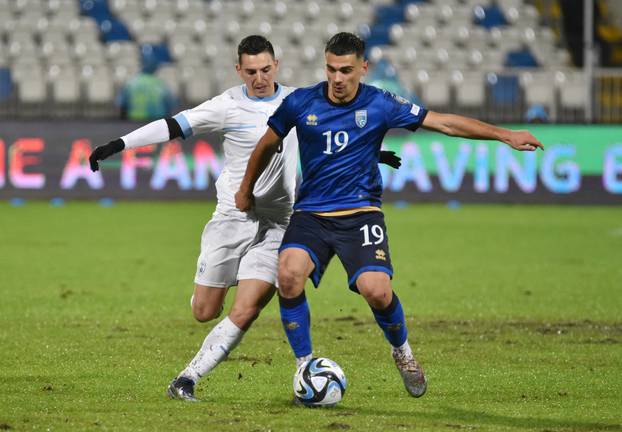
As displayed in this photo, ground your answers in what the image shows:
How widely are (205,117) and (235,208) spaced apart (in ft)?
2.02

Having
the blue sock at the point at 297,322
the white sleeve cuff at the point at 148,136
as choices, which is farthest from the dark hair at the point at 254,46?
the blue sock at the point at 297,322

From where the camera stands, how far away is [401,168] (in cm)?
2133

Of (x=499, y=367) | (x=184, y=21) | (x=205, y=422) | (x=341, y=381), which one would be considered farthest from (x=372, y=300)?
(x=184, y=21)

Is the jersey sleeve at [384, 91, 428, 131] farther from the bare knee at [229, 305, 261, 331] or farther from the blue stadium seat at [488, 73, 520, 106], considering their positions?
the blue stadium seat at [488, 73, 520, 106]

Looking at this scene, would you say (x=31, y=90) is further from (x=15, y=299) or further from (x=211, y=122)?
(x=211, y=122)

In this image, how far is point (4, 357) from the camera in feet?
27.9

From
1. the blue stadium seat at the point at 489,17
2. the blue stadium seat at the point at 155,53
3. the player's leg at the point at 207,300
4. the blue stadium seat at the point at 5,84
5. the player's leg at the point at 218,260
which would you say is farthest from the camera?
the blue stadium seat at the point at 489,17

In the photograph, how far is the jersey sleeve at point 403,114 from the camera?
23.0 feet

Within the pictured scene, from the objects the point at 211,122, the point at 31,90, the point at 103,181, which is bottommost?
the point at 103,181

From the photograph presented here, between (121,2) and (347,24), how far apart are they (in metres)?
4.82

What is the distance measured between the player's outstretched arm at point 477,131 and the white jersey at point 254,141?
99 centimetres

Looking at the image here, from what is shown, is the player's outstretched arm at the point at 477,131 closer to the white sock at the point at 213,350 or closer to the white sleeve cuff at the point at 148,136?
the white sleeve cuff at the point at 148,136

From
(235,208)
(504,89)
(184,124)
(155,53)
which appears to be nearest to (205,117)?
(184,124)

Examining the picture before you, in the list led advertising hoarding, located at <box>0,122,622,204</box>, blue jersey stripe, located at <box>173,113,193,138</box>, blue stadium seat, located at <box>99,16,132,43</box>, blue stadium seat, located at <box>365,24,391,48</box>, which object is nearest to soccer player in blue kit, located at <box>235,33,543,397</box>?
blue jersey stripe, located at <box>173,113,193,138</box>
